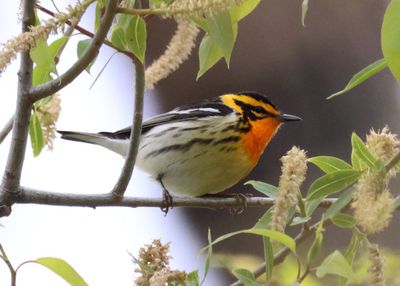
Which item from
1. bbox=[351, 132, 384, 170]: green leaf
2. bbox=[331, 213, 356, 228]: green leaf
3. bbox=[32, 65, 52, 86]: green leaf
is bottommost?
bbox=[331, 213, 356, 228]: green leaf

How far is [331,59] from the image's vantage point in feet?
11.0

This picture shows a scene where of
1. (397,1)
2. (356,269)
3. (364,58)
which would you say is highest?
(364,58)

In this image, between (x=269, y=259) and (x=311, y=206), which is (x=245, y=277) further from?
(x=311, y=206)

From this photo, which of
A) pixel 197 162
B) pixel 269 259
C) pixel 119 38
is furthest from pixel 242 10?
pixel 197 162

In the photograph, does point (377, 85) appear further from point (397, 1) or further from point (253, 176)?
point (397, 1)

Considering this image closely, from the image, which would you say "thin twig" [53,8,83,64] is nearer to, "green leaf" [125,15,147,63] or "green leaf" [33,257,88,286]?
"green leaf" [125,15,147,63]

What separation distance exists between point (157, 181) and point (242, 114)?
39 centimetres

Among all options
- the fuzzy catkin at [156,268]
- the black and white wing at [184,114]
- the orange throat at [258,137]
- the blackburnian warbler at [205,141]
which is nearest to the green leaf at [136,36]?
the fuzzy catkin at [156,268]

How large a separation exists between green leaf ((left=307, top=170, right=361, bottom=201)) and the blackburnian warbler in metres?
1.37

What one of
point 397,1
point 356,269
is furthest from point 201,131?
point 397,1

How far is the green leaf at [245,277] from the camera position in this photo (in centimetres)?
120

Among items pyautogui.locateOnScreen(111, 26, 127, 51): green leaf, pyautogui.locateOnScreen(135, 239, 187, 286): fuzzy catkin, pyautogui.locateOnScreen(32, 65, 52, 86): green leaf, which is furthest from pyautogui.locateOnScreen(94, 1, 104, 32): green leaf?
pyautogui.locateOnScreen(135, 239, 187, 286): fuzzy catkin

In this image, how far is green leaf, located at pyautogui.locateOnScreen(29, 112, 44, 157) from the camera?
1708 mm

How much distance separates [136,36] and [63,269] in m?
0.39
